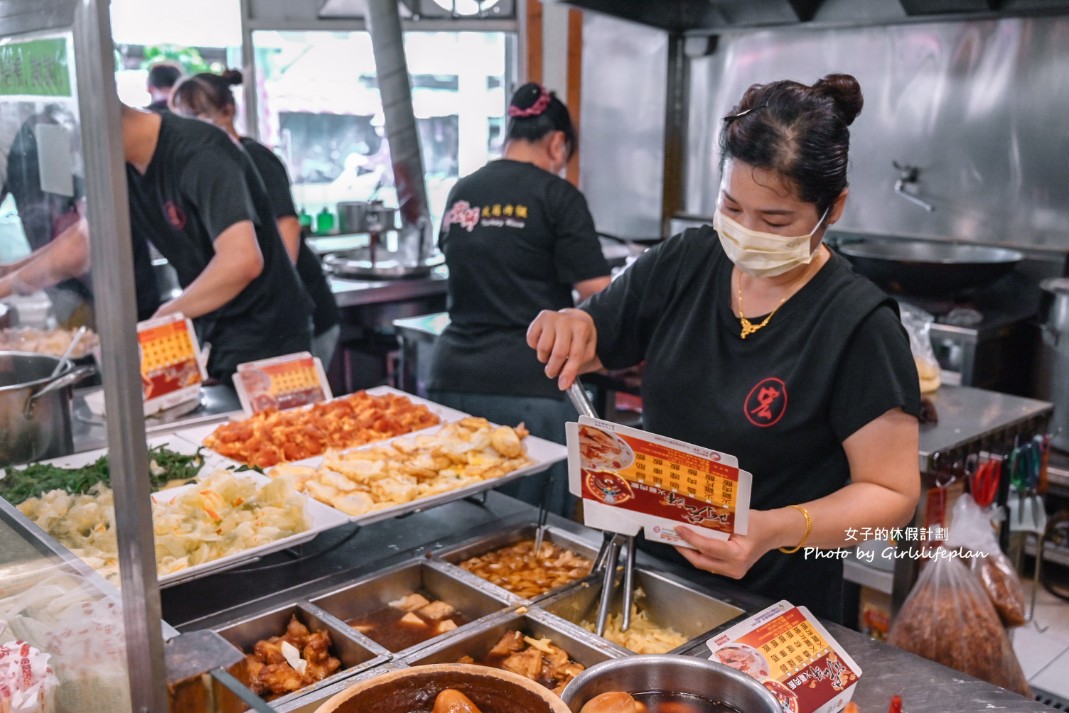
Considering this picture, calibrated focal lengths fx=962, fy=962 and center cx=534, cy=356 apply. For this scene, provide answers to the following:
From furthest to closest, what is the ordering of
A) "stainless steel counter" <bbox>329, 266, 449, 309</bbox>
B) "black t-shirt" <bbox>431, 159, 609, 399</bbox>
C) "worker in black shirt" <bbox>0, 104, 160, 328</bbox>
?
"stainless steel counter" <bbox>329, 266, 449, 309</bbox>
"black t-shirt" <bbox>431, 159, 609, 399</bbox>
"worker in black shirt" <bbox>0, 104, 160, 328</bbox>

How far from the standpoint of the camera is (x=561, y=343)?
6.17 ft

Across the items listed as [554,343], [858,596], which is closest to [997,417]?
[858,596]

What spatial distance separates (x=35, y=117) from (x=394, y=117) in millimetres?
4733

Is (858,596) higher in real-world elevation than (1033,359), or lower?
lower

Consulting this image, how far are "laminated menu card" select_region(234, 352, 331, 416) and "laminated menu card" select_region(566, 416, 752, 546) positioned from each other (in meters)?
1.30

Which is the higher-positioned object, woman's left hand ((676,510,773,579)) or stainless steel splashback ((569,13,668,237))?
stainless steel splashback ((569,13,668,237))

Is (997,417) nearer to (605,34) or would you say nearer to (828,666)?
(828,666)

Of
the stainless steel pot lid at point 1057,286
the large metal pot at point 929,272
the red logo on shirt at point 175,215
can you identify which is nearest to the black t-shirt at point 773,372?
the red logo on shirt at point 175,215

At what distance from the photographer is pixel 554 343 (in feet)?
6.18

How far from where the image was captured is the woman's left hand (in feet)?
4.57

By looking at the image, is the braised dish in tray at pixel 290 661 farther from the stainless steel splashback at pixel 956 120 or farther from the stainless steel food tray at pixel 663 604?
the stainless steel splashback at pixel 956 120

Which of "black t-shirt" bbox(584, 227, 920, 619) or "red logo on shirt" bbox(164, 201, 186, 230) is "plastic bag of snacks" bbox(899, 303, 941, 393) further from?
"red logo on shirt" bbox(164, 201, 186, 230)

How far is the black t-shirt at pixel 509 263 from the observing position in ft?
10.0

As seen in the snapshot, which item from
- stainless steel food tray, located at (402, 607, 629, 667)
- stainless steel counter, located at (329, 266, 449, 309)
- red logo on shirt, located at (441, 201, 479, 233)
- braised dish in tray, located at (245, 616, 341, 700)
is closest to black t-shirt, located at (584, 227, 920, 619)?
stainless steel food tray, located at (402, 607, 629, 667)
